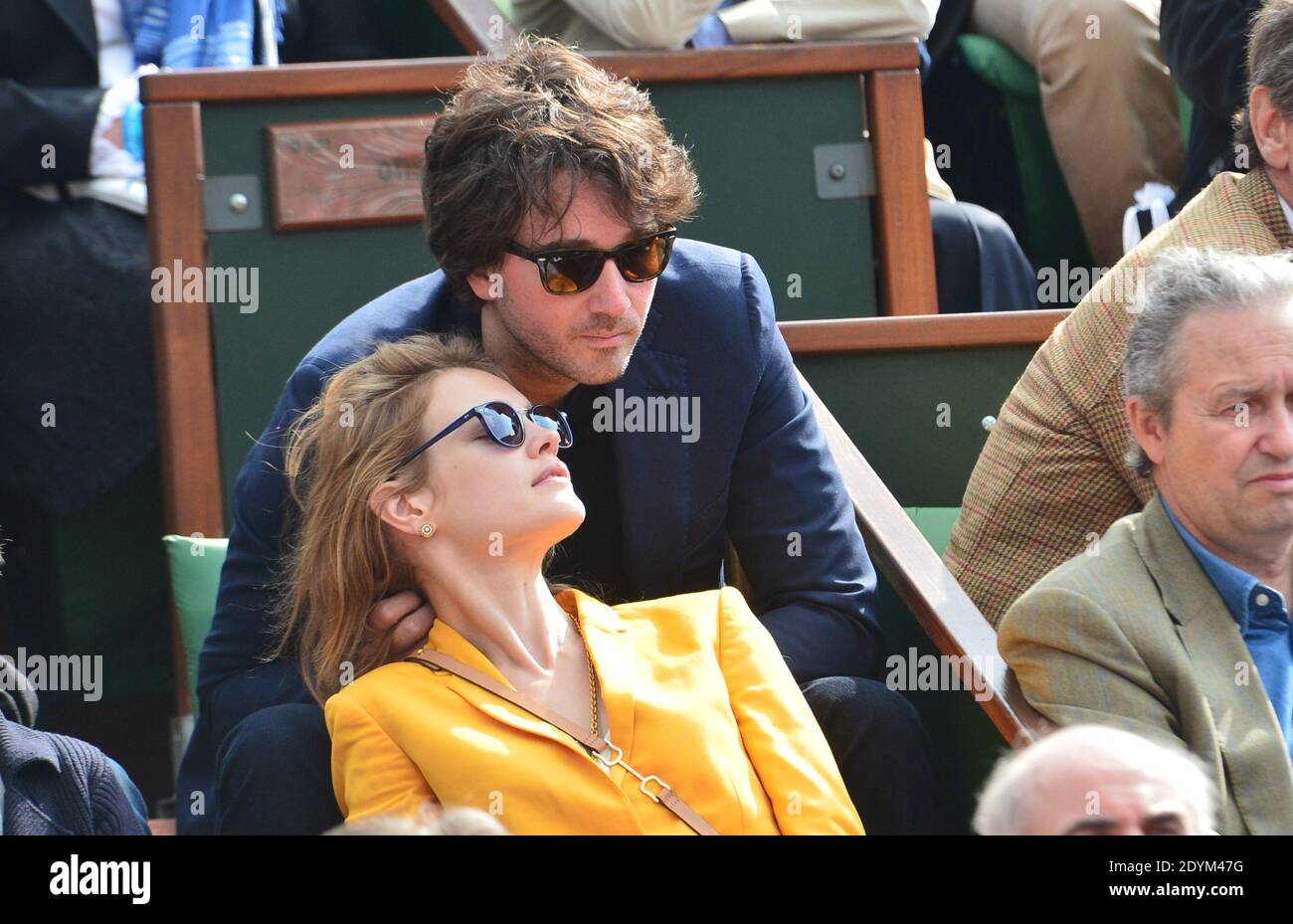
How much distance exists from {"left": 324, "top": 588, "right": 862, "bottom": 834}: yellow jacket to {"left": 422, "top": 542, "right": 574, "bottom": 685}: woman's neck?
0.11 ft

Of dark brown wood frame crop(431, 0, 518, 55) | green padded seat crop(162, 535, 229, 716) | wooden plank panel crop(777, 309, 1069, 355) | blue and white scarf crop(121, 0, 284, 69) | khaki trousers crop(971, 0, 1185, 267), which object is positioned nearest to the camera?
green padded seat crop(162, 535, 229, 716)

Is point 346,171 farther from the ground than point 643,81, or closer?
closer

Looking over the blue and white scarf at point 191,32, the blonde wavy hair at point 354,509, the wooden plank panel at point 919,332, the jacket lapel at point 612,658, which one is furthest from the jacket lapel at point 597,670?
the blue and white scarf at point 191,32

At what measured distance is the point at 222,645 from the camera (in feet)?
8.22

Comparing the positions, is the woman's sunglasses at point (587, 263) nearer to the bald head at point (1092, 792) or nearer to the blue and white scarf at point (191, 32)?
the bald head at point (1092, 792)

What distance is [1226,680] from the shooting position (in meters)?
2.18

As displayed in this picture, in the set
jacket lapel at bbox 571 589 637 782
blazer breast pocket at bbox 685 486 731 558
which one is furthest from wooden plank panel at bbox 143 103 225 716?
jacket lapel at bbox 571 589 637 782

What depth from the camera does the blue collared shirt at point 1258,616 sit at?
2.24 metres

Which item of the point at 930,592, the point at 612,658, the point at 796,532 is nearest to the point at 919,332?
the point at 796,532

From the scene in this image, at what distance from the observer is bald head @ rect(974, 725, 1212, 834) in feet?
5.46

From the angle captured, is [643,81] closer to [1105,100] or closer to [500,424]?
[1105,100]

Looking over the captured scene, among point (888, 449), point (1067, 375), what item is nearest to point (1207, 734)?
point (1067, 375)

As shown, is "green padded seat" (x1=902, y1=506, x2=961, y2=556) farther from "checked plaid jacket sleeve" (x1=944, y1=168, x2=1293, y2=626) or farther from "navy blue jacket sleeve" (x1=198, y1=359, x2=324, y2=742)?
"navy blue jacket sleeve" (x1=198, y1=359, x2=324, y2=742)

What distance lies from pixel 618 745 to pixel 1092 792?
0.65 m
